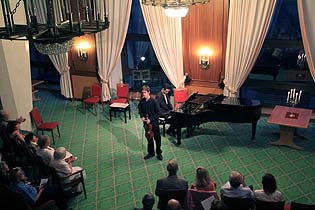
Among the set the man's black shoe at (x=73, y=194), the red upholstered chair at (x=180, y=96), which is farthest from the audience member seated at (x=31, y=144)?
the red upholstered chair at (x=180, y=96)

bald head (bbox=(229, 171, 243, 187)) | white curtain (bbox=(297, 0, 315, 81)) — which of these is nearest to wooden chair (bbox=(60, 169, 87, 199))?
bald head (bbox=(229, 171, 243, 187))

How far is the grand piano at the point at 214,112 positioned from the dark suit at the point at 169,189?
254cm

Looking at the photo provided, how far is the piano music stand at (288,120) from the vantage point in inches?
265

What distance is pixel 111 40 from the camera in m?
9.09

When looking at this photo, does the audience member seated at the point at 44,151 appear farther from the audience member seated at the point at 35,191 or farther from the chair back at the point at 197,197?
the chair back at the point at 197,197

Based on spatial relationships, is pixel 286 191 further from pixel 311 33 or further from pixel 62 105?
pixel 62 105

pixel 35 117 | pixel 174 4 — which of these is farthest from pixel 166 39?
pixel 174 4

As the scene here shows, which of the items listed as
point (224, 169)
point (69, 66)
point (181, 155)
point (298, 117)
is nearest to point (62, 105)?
point (69, 66)

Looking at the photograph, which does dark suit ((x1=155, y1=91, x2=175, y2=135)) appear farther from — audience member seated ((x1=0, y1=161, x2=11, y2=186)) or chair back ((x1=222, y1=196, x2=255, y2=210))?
audience member seated ((x1=0, y1=161, x2=11, y2=186))

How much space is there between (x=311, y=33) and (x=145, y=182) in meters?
4.54

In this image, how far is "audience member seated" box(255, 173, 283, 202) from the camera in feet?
14.1

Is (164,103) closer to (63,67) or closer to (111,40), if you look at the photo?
(111,40)

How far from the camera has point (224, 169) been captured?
645 cm

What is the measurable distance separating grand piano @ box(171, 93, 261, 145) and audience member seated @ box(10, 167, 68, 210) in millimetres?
2919
